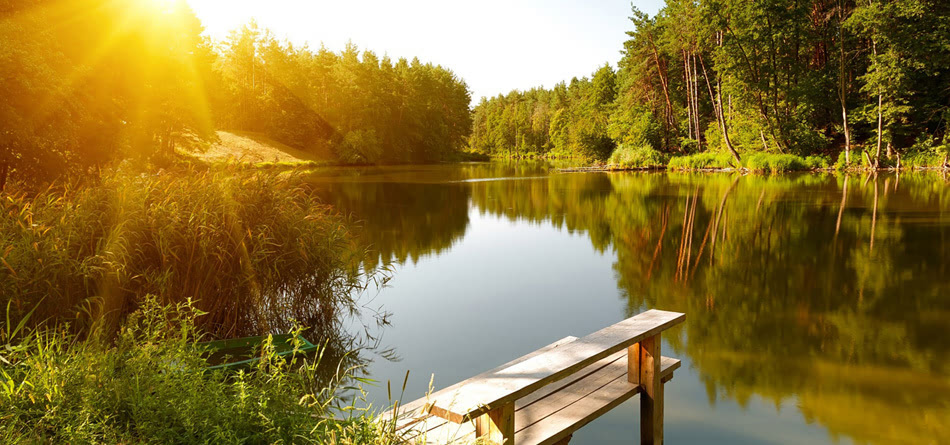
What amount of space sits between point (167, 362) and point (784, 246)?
11395 mm

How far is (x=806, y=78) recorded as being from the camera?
3161cm

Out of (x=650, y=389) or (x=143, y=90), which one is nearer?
(x=650, y=389)

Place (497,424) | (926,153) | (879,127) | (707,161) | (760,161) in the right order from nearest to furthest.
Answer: (497,424), (879,127), (926,153), (760,161), (707,161)

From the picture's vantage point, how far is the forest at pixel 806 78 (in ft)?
92.5

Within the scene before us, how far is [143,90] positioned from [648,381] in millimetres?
16162

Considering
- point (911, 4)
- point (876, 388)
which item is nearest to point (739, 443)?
point (876, 388)

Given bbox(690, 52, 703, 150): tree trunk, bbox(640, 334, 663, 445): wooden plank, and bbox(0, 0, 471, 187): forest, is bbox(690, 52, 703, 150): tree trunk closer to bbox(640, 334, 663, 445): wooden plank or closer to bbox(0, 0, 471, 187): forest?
bbox(0, 0, 471, 187): forest

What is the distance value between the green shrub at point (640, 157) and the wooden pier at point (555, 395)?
37.6 meters

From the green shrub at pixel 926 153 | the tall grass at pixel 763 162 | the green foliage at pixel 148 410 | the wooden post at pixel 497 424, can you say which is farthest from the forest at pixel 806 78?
the green foliage at pixel 148 410

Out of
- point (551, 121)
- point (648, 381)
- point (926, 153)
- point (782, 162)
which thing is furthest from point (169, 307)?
point (551, 121)

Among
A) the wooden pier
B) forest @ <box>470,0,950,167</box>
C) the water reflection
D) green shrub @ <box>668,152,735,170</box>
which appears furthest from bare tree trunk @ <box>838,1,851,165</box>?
the wooden pier

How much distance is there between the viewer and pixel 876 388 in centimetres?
500

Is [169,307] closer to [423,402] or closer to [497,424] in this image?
[423,402]

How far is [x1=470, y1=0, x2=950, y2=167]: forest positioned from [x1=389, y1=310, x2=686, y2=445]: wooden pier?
30624 mm
